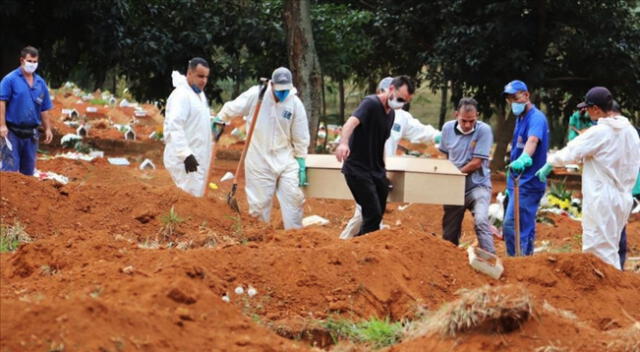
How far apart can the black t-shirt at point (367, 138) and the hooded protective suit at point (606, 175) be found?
1410 millimetres

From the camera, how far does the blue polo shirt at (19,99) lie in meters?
11.1

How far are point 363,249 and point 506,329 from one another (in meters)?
1.87

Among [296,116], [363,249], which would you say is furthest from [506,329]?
[296,116]

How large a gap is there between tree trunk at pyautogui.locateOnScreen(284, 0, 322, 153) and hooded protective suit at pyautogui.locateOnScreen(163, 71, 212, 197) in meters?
4.78

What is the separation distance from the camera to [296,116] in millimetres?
10109

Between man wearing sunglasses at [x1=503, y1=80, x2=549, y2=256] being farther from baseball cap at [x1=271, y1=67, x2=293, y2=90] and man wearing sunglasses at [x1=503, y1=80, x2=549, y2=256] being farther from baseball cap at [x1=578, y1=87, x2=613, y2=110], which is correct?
baseball cap at [x1=271, y1=67, x2=293, y2=90]

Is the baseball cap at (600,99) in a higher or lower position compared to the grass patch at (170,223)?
higher

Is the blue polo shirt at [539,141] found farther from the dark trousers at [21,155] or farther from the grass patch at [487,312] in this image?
the dark trousers at [21,155]

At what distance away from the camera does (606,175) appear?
8.50m

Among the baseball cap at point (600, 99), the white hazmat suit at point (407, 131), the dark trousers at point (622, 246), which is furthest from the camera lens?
the white hazmat suit at point (407, 131)

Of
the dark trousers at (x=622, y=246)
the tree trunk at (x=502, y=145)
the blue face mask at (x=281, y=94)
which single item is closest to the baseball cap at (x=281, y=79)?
the blue face mask at (x=281, y=94)

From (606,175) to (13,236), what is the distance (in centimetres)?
487

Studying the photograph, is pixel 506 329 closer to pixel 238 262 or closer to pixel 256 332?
pixel 256 332

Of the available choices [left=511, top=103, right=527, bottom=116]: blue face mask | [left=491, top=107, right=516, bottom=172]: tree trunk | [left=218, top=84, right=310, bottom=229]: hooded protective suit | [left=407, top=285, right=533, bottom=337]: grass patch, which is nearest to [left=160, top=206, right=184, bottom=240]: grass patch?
[left=218, top=84, right=310, bottom=229]: hooded protective suit
